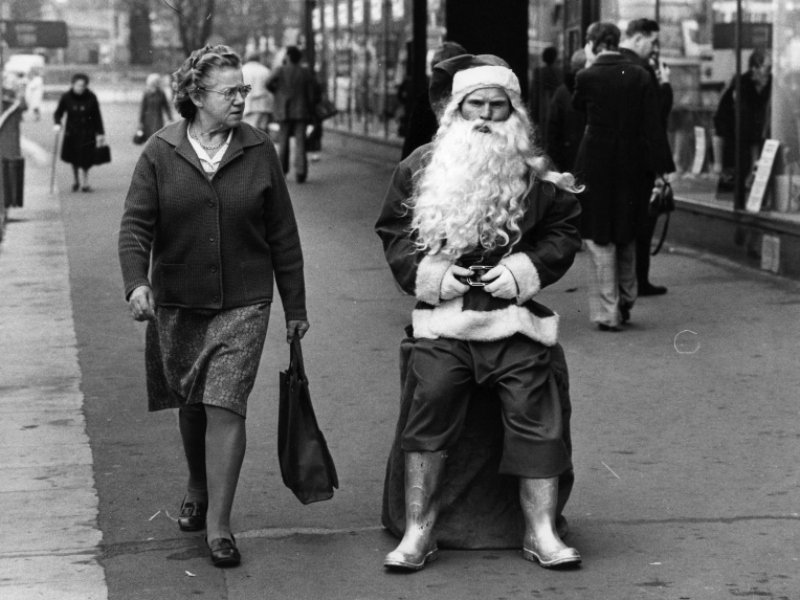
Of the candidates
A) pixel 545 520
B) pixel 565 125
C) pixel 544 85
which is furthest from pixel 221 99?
pixel 544 85

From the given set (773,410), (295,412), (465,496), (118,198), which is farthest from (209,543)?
(118,198)

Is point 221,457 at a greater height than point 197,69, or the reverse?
point 197,69

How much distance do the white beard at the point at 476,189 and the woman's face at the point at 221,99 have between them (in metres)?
0.69

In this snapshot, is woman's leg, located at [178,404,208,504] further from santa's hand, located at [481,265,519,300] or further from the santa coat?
santa's hand, located at [481,265,519,300]

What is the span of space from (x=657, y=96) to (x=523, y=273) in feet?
18.5

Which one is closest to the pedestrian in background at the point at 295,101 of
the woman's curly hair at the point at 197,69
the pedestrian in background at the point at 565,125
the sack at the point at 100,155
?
the sack at the point at 100,155

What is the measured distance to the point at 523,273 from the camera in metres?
4.85

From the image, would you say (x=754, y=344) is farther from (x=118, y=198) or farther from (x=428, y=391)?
(x=118, y=198)

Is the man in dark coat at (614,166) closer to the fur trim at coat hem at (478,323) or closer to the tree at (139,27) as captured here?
the fur trim at coat hem at (478,323)

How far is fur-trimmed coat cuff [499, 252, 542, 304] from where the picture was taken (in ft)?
15.9

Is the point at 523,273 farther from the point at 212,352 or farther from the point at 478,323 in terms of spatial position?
the point at 212,352

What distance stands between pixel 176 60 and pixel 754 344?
51.5 metres

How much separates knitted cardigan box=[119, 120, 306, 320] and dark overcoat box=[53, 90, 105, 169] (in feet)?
49.3

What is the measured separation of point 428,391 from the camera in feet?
15.9
